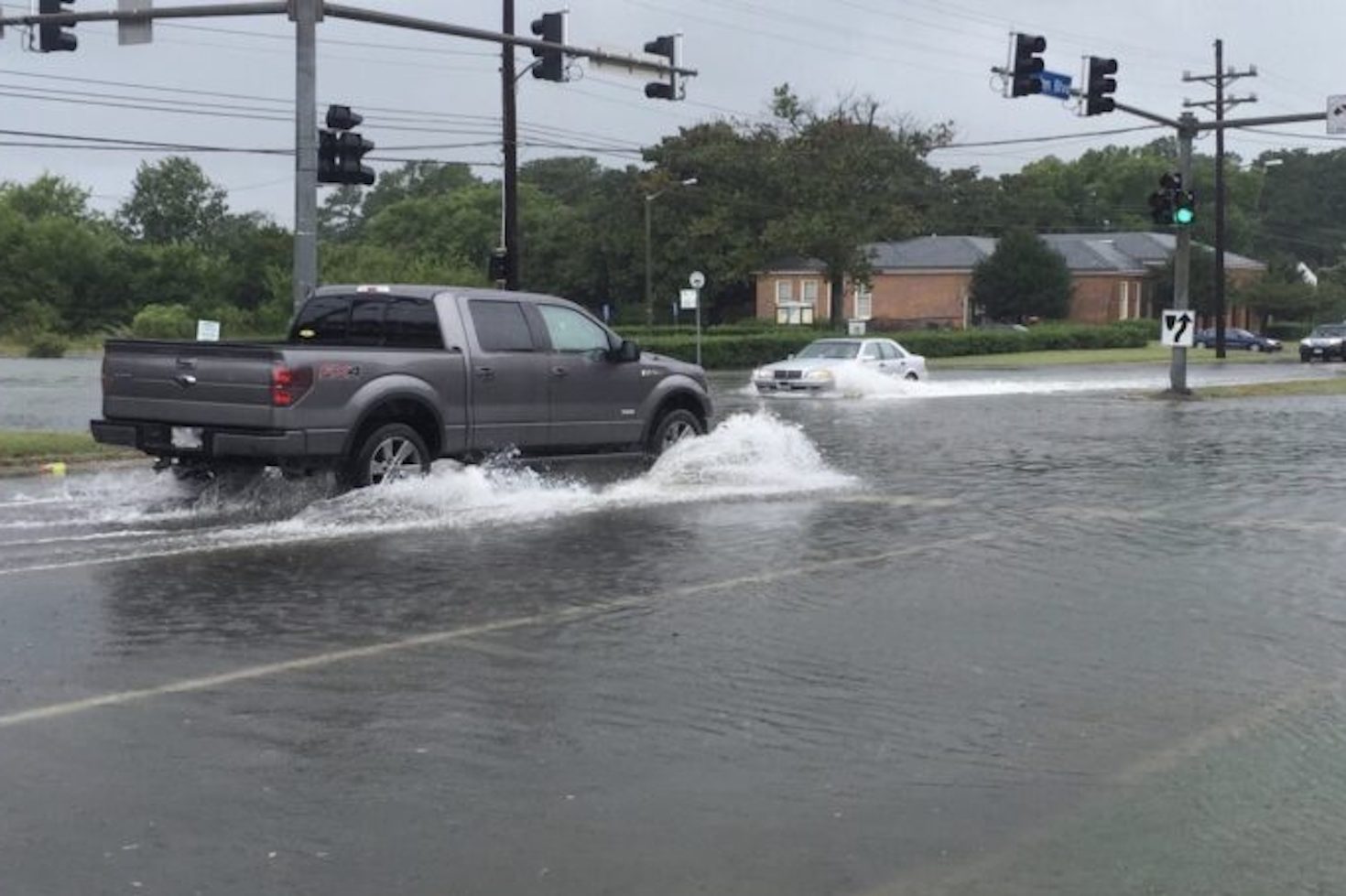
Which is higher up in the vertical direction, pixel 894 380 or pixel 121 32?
pixel 121 32

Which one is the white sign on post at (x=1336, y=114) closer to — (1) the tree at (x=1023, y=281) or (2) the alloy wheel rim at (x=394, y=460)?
(2) the alloy wheel rim at (x=394, y=460)

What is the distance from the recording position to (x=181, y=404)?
1225 centimetres

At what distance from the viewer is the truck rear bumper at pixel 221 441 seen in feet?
38.7

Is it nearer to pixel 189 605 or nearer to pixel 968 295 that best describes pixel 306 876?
pixel 189 605

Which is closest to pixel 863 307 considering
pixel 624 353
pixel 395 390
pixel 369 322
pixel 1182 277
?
pixel 1182 277

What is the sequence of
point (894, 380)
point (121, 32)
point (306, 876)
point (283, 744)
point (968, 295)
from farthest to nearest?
point (968, 295) → point (894, 380) → point (121, 32) → point (283, 744) → point (306, 876)

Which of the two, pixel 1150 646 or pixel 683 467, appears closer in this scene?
pixel 1150 646

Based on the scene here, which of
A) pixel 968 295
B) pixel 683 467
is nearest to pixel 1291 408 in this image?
pixel 683 467

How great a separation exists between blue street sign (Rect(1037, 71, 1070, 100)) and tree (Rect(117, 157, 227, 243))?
10591 centimetres

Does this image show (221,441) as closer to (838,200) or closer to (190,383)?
(190,383)

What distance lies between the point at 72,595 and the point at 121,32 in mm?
14100

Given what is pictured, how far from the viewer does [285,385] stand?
11.8 metres

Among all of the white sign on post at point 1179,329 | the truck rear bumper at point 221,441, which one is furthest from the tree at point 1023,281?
the truck rear bumper at point 221,441

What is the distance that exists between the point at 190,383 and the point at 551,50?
1288 centimetres
